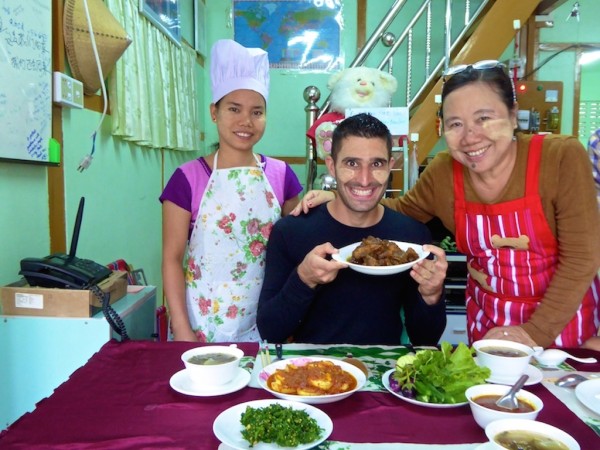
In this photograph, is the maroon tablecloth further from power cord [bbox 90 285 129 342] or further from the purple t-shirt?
the purple t-shirt

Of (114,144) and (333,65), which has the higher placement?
(333,65)

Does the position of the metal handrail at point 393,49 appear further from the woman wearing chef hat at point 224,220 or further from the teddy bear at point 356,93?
the woman wearing chef hat at point 224,220

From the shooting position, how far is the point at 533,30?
5254 mm

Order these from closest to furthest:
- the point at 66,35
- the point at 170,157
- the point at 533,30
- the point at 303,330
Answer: the point at 303,330
the point at 66,35
the point at 170,157
the point at 533,30

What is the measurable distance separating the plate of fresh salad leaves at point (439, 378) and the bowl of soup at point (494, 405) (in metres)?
0.05

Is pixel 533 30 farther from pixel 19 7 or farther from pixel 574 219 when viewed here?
pixel 19 7

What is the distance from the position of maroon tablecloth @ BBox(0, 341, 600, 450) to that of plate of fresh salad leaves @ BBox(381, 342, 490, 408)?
0.07ft

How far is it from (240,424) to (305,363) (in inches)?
12.6

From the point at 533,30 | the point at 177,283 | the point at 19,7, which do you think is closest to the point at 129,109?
the point at 19,7

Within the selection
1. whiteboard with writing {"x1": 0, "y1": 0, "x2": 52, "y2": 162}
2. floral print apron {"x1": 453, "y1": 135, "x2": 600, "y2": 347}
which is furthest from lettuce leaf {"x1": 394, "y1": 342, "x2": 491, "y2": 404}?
whiteboard with writing {"x1": 0, "y1": 0, "x2": 52, "y2": 162}

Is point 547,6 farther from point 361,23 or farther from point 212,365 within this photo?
point 212,365

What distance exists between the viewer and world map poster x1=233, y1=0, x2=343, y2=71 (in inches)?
223

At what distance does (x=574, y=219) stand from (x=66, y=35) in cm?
236

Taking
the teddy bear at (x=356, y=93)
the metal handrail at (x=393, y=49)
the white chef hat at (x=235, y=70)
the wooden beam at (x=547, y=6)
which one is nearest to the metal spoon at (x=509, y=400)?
the white chef hat at (x=235, y=70)
